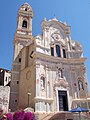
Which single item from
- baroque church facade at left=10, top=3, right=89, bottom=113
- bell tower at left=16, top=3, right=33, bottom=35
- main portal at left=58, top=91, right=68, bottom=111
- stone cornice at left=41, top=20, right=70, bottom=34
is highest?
bell tower at left=16, top=3, right=33, bottom=35

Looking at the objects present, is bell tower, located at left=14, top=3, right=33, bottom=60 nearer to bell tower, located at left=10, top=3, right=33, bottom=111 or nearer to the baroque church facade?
bell tower, located at left=10, top=3, right=33, bottom=111

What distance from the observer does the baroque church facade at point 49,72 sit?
22.9 metres

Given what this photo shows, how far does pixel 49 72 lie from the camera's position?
25.2 meters

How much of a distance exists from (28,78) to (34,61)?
3.15 meters

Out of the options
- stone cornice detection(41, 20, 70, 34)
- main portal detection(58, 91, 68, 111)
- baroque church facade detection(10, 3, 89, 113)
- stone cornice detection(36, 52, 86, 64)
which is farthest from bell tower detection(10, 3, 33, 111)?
main portal detection(58, 91, 68, 111)

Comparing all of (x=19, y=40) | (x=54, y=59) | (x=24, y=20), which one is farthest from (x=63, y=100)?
(x=24, y=20)

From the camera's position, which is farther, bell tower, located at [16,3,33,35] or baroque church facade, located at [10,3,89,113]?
bell tower, located at [16,3,33,35]

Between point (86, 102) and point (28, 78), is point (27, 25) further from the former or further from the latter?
point (86, 102)

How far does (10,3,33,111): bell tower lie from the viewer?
2627cm

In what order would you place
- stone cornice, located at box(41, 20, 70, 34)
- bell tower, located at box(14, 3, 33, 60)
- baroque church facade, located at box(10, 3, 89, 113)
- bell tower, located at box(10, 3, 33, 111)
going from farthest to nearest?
bell tower, located at box(14, 3, 33, 60), stone cornice, located at box(41, 20, 70, 34), bell tower, located at box(10, 3, 33, 111), baroque church facade, located at box(10, 3, 89, 113)

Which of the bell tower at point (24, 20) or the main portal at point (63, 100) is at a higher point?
the bell tower at point (24, 20)

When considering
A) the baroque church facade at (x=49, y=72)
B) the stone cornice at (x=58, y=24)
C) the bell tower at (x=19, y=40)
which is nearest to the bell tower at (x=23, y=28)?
the bell tower at (x=19, y=40)

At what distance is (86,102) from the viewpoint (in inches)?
947

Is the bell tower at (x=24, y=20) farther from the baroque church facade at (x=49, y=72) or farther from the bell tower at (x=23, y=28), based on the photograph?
the baroque church facade at (x=49, y=72)
